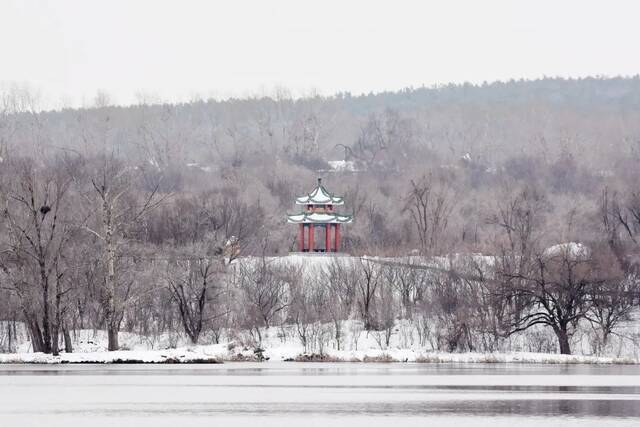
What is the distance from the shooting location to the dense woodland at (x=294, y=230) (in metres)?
60.2

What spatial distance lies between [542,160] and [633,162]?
1233cm

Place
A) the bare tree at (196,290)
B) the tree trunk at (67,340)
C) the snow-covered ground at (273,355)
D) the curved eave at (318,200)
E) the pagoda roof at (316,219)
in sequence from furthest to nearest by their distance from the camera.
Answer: the curved eave at (318,200) → the pagoda roof at (316,219) → the bare tree at (196,290) → the tree trunk at (67,340) → the snow-covered ground at (273,355)

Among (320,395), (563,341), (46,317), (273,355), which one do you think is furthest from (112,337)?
(320,395)

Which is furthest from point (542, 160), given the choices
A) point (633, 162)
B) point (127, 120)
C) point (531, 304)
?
point (531, 304)

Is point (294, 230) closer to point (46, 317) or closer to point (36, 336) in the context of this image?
point (36, 336)

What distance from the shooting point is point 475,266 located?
7006 centimetres

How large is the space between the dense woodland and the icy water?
9107 mm

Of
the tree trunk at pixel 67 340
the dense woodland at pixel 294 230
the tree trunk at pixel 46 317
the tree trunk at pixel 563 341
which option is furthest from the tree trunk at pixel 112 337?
the tree trunk at pixel 563 341

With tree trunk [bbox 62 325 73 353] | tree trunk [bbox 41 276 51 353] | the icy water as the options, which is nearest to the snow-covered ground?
tree trunk [bbox 62 325 73 353]

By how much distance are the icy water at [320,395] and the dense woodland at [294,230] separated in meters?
9.11

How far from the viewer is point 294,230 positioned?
109 meters

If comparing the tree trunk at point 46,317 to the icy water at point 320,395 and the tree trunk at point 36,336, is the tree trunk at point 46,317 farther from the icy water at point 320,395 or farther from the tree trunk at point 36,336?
the icy water at point 320,395

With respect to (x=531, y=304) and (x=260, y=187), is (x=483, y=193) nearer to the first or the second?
(x=260, y=187)

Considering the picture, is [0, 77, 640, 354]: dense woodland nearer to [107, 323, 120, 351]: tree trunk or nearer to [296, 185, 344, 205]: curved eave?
[107, 323, 120, 351]: tree trunk
